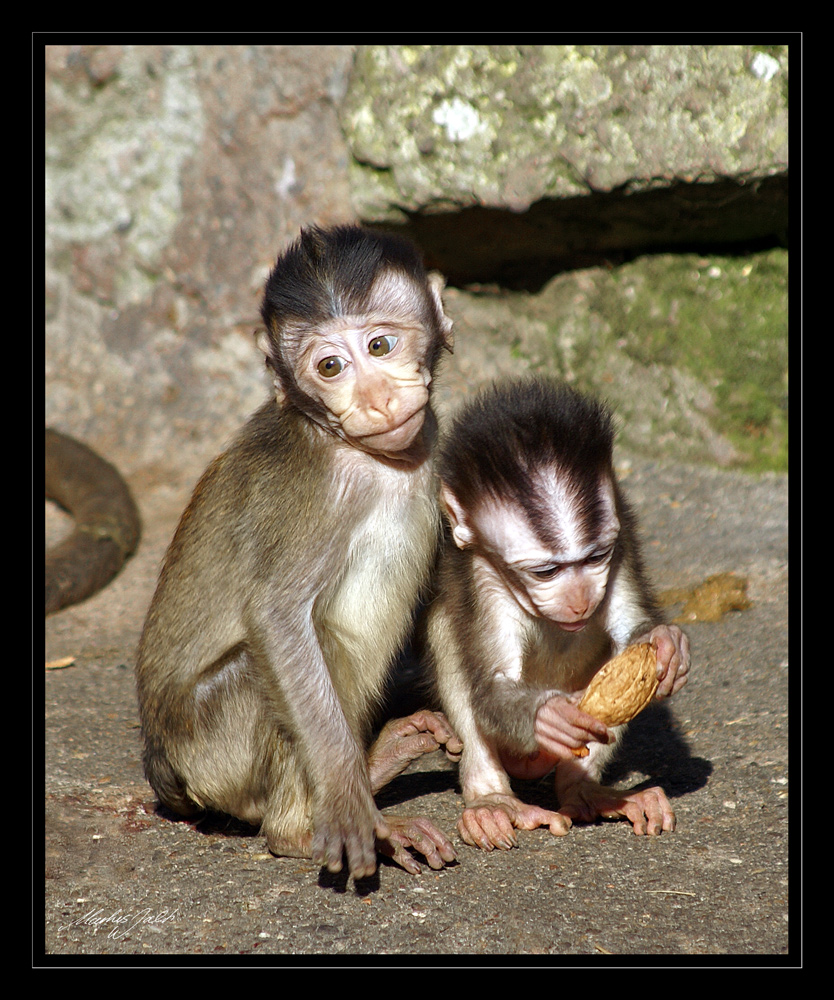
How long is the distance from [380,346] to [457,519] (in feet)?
2.14

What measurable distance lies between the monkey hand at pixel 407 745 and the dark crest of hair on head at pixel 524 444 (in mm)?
940

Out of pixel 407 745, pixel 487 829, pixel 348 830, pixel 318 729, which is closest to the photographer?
pixel 348 830

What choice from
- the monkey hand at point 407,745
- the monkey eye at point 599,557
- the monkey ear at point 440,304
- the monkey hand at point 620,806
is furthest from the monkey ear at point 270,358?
the monkey hand at point 620,806

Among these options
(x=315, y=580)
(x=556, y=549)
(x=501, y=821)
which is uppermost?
(x=556, y=549)

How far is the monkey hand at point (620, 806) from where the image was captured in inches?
139

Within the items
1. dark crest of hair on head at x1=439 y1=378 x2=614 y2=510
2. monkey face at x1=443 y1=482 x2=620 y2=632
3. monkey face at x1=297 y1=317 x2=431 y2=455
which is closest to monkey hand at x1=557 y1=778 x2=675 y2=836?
monkey face at x1=443 y1=482 x2=620 y2=632

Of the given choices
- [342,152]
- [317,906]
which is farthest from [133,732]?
[342,152]

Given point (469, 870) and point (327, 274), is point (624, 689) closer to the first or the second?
point (469, 870)

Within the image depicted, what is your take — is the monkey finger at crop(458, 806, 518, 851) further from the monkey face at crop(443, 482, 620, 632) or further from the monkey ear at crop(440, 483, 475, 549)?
the monkey ear at crop(440, 483, 475, 549)

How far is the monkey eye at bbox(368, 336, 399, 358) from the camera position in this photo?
332 cm

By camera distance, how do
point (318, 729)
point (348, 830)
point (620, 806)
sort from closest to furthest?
point (348, 830)
point (318, 729)
point (620, 806)

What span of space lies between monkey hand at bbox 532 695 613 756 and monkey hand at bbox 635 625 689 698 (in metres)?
0.28

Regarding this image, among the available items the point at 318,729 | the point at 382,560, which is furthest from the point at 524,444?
A: the point at 318,729

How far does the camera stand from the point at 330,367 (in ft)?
10.8
